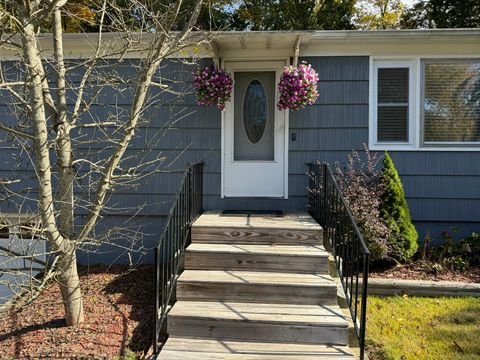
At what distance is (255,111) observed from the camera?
213 inches

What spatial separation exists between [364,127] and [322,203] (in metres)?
1.33

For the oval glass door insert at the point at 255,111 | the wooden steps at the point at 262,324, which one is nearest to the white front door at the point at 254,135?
the oval glass door insert at the point at 255,111

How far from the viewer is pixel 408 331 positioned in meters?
3.54

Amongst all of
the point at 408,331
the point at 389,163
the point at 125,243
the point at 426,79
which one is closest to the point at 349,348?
the point at 408,331

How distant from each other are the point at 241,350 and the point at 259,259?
99 centimetres

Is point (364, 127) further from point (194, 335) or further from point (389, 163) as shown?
point (194, 335)

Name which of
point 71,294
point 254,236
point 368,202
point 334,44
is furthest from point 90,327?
point 334,44

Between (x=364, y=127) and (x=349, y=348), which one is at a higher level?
(x=364, y=127)

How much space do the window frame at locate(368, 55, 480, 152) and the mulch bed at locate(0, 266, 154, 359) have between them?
3.33 metres

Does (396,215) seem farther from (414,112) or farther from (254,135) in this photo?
(254,135)

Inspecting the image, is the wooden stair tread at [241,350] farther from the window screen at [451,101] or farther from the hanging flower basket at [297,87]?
the window screen at [451,101]

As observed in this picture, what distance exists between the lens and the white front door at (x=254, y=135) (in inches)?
208

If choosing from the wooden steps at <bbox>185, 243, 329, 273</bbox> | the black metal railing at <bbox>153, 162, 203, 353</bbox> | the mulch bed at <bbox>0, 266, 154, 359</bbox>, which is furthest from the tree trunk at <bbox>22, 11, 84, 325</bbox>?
the wooden steps at <bbox>185, 243, 329, 273</bbox>

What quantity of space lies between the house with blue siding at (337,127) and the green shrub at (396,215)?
491mm
